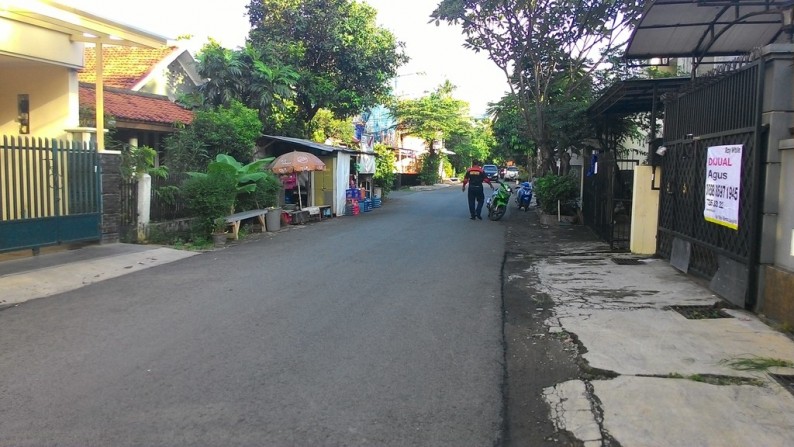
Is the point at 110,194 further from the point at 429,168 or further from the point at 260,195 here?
the point at 429,168

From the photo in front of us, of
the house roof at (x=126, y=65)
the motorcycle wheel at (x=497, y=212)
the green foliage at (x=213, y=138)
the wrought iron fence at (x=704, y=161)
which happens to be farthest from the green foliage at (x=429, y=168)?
the wrought iron fence at (x=704, y=161)

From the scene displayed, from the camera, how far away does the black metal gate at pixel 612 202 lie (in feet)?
40.0

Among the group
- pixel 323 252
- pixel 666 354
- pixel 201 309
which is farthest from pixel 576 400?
pixel 323 252

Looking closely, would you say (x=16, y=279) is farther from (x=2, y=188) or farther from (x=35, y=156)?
(x=35, y=156)

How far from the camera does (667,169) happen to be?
9.80 meters

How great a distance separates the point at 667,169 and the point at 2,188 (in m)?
11.0

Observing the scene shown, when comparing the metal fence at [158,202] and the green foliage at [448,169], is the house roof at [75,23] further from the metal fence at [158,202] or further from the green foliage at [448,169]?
the green foliage at [448,169]

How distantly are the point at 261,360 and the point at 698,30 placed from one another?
28.9 feet

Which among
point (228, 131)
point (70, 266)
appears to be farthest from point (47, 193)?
point (228, 131)

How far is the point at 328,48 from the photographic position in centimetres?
2259

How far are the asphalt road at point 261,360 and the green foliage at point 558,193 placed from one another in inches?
340

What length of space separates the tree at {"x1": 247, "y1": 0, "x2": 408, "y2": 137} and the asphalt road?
1420 centimetres

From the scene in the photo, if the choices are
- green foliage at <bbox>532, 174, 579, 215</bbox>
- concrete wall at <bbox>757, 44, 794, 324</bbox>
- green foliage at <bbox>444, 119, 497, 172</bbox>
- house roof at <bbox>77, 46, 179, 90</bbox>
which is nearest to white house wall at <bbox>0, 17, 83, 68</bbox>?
house roof at <bbox>77, 46, 179, 90</bbox>

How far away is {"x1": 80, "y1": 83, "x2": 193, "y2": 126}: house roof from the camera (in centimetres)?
1548
